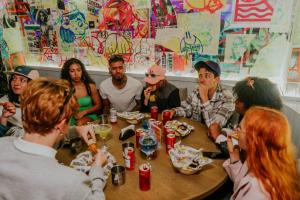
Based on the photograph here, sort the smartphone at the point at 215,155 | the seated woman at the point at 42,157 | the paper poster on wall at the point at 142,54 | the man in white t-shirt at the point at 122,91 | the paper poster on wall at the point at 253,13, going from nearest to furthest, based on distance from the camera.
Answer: the seated woman at the point at 42,157, the smartphone at the point at 215,155, the paper poster on wall at the point at 253,13, the man in white t-shirt at the point at 122,91, the paper poster on wall at the point at 142,54

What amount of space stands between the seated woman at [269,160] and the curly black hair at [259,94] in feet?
2.58

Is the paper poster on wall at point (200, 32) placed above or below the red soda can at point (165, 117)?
above

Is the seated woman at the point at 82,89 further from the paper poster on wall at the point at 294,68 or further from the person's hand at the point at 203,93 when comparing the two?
the paper poster on wall at the point at 294,68

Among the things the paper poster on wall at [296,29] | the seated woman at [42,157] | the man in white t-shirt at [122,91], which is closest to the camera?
the seated woman at [42,157]

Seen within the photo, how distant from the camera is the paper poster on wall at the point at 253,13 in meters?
2.92

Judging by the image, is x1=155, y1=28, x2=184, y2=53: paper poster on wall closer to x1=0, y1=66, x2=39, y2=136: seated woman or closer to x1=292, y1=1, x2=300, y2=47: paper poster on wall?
x1=292, y1=1, x2=300, y2=47: paper poster on wall

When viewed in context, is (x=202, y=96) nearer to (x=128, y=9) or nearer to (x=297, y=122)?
(x=297, y=122)

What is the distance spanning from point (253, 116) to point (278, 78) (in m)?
2.05

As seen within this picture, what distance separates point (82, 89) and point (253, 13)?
7.71 ft

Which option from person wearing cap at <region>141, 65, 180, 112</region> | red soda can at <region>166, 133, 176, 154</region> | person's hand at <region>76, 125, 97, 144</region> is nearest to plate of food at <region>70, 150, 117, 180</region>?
person's hand at <region>76, 125, 97, 144</region>

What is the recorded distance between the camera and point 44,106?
122cm

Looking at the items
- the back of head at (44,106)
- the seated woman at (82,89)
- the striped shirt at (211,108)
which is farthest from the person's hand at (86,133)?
the seated woman at (82,89)

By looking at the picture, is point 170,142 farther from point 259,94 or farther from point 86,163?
point 259,94

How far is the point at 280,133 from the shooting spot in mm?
1317
